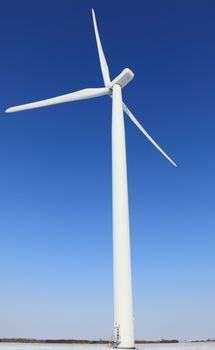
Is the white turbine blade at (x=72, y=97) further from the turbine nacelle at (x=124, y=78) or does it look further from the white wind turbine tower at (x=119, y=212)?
the turbine nacelle at (x=124, y=78)

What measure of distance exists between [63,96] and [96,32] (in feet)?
39.0

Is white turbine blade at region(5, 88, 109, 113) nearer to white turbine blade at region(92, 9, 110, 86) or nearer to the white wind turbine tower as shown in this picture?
the white wind turbine tower

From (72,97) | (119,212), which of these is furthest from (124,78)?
(119,212)

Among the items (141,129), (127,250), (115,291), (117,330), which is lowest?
(117,330)

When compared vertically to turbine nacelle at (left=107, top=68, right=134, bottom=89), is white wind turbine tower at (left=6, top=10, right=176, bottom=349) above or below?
below

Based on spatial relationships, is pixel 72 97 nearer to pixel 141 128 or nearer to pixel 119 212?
pixel 141 128

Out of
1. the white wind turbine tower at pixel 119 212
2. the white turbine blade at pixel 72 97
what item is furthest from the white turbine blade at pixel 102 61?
the white turbine blade at pixel 72 97

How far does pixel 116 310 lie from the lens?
3027cm

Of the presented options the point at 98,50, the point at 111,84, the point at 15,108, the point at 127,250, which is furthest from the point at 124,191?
the point at 98,50

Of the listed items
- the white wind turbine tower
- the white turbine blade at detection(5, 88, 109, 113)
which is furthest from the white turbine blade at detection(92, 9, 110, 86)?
the white turbine blade at detection(5, 88, 109, 113)

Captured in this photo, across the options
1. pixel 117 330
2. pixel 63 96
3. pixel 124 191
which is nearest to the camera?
pixel 117 330

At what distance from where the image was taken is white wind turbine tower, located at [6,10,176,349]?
97.1ft

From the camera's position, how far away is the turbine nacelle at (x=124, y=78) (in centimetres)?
4181

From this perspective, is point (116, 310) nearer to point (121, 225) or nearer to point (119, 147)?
point (121, 225)
